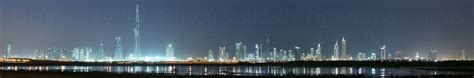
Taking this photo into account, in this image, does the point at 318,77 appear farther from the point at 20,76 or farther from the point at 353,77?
the point at 20,76

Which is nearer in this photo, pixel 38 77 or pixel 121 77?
pixel 38 77

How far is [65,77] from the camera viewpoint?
56938mm

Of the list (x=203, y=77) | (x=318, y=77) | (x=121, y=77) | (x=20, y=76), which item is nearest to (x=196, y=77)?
(x=203, y=77)

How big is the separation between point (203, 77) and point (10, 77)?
54.3 feet

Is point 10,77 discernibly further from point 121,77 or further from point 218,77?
point 218,77

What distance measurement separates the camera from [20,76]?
55.0 metres

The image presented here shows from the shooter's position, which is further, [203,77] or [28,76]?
[203,77]

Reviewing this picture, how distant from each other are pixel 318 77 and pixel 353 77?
10.2 ft

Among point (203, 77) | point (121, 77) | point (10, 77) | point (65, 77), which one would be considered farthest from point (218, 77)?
point (10, 77)

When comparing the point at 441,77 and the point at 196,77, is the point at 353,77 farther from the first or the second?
the point at 196,77

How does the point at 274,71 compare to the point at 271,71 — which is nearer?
the point at 274,71

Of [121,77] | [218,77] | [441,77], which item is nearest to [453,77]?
[441,77]

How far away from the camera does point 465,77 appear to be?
60500 mm

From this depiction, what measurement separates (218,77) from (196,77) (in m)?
2.22
